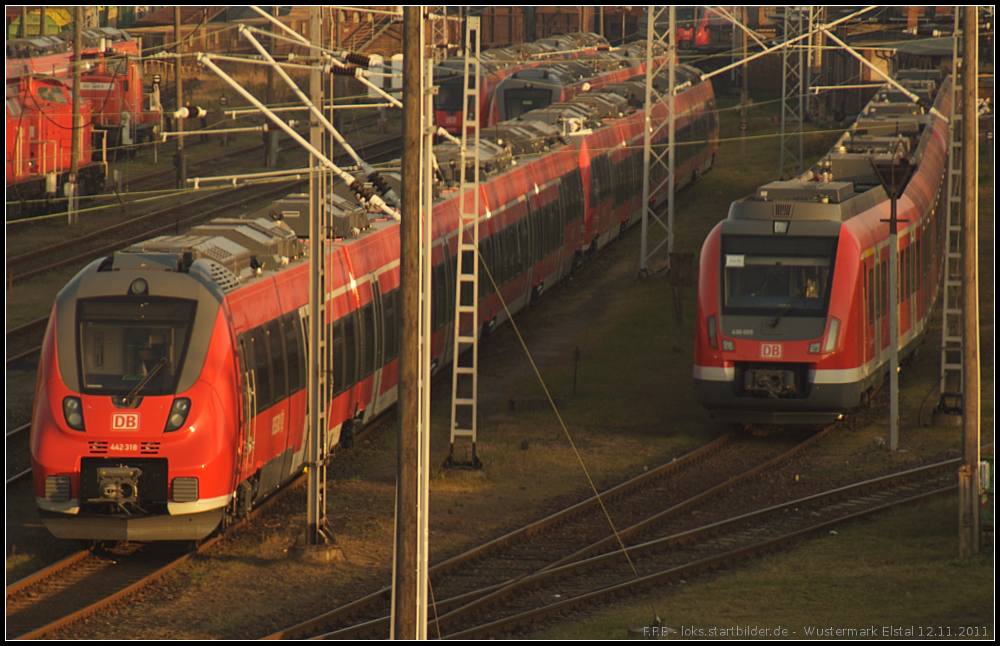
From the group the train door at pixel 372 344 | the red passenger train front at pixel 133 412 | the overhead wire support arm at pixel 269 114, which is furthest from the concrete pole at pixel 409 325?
the train door at pixel 372 344

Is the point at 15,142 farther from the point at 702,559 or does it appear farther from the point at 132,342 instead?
the point at 702,559

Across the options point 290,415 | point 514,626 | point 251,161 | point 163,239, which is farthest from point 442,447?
point 251,161

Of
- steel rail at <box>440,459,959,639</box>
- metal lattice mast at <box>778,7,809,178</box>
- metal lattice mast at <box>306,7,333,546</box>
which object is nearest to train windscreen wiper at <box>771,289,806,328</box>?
steel rail at <box>440,459,959,639</box>

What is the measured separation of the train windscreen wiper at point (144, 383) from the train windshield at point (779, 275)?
9122 mm

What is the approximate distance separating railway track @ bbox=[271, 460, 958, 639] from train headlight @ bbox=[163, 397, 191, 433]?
2.75 metres

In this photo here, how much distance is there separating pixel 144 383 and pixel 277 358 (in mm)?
2332

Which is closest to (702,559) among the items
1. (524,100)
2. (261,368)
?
(261,368)

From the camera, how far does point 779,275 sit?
2102 cm

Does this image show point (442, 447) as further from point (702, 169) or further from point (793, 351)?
point (702, 169)

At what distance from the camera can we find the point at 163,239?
670 inches

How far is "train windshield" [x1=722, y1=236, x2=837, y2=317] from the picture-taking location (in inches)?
824

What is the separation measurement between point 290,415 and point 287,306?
1382 millimetres

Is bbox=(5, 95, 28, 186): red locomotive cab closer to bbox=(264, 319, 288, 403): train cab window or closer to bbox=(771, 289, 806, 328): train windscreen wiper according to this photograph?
bbox=(264, 319, 288, 403): train cab window

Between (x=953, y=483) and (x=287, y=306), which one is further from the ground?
(x=287, y=306)
